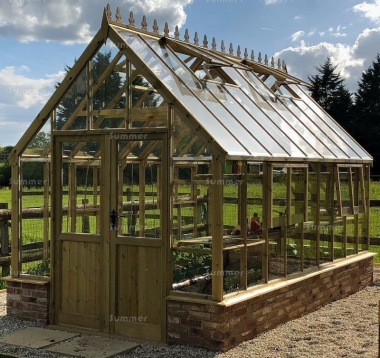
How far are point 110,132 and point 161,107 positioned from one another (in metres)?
0.78

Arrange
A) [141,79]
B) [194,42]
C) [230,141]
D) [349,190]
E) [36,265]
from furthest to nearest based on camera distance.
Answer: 1. [349,190]
2. [194,42]
3. [36,265]
4. [141,79]
5. [230,141]

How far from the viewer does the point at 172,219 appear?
7.38 meters

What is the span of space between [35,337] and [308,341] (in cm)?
343

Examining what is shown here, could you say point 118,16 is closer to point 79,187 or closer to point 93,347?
point 79,187

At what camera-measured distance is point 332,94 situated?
42500mm

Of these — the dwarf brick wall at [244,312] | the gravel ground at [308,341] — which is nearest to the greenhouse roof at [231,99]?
the dwarf brick wall at [244,312]

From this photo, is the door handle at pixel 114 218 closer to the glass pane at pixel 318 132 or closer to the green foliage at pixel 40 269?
the green foliage at pixel 40 269

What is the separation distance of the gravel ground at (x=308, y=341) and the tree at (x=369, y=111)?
29163 mm

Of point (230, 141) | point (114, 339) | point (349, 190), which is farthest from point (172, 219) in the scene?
point (349, 190)

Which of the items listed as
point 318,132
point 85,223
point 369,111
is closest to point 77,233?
point 85,223

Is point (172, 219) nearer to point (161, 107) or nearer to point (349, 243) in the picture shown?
point (161, 107)

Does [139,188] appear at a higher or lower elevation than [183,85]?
lower

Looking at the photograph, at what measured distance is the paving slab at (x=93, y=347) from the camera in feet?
22.9

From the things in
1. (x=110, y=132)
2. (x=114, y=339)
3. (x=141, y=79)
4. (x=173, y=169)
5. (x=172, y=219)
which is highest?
(x=141, y=79)
